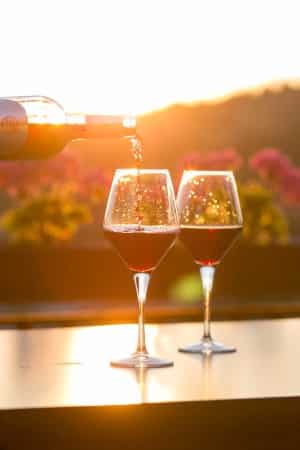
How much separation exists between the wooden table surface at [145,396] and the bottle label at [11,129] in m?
0.47

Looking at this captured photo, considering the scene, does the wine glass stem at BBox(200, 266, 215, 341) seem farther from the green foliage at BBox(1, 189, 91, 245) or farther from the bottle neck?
the green foliage at BBox(1, 189, 91, 245)

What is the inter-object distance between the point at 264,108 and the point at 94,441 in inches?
1444

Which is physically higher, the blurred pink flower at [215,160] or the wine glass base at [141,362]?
the blurred pink flower at [215,160]

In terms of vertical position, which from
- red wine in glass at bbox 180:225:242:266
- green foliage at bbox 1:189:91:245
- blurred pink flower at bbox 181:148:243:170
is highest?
blurred pink flower at bbox 181:148:243:170

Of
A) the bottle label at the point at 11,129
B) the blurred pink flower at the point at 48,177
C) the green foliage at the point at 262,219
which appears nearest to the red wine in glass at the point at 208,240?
the bottle label at the point at 11,129

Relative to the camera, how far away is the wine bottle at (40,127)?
284 centimetres

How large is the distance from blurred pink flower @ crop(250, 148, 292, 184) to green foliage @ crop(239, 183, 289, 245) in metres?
1.62

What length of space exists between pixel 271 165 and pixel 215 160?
0.69 m

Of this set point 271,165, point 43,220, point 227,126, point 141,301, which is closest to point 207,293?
point 141,301

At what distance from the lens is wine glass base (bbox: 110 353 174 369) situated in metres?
2.54

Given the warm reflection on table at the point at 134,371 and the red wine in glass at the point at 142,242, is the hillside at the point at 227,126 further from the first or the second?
the red wine in glass at the point at 142,242

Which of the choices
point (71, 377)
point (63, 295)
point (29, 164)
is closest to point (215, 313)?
point (63, 295)

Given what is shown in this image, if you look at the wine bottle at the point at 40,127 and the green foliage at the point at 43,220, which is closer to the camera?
the wine bottle at the point at 40,127

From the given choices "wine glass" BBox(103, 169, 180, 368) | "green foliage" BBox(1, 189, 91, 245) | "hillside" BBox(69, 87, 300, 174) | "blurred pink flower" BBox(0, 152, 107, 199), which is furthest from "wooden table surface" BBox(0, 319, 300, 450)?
"hillside" BBox(69, 87, 300, 174)
